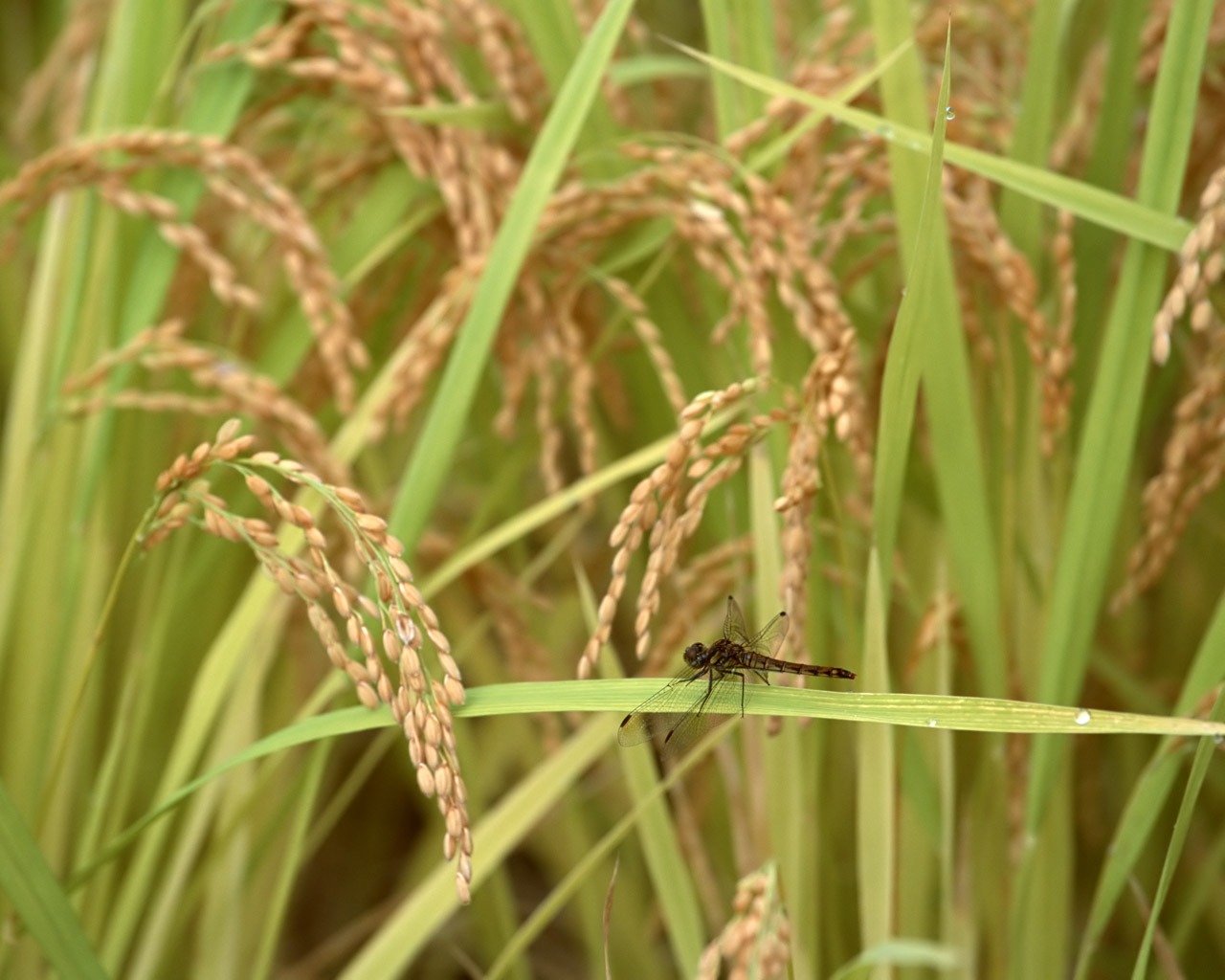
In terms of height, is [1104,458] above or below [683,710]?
above

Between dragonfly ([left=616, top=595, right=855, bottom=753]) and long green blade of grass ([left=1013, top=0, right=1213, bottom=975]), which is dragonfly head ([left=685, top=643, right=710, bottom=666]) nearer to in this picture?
dragonfly ([left=616, top=595, right=855, bottom=753])

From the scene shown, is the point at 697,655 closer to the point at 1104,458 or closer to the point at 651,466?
the point at 651,466

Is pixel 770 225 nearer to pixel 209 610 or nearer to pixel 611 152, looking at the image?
pixel 611 152

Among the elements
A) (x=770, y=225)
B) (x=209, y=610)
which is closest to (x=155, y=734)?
(x=209, y=610)

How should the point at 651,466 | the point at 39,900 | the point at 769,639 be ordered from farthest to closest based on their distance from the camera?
the point at 651,466
the point at 769,639
the point at 39,900

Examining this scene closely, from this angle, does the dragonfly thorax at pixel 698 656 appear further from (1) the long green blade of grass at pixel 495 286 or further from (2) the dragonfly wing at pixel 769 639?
(1) the long green blade of grass at pixel 495 286

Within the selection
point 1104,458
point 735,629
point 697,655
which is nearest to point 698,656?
point 697,655

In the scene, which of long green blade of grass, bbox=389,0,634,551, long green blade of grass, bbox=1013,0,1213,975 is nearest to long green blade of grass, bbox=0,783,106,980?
long green blade of grass, bbox=389,0,634,551
